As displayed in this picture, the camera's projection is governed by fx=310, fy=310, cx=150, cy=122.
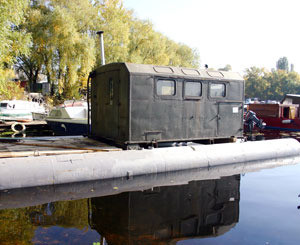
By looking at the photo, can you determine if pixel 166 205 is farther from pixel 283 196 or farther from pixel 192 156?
pixel 283 196

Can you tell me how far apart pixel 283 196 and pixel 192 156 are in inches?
109

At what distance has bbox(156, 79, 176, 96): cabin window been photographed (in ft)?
30.7

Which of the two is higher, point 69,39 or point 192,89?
point 69,39

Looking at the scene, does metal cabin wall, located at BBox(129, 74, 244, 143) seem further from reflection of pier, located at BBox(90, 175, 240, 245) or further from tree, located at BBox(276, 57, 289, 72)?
tree, located at BBox(276, 57, 289, 72)

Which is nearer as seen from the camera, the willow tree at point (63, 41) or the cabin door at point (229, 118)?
the cabin door at point (229, 118)

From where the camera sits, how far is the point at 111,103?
9609 mm

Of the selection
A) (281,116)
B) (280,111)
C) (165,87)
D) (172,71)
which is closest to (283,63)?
(280,111)

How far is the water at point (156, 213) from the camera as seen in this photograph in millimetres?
5633

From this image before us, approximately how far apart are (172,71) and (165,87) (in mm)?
565

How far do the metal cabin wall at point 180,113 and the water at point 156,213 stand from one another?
1381 millimetres

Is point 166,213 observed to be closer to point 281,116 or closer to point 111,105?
point 111,105

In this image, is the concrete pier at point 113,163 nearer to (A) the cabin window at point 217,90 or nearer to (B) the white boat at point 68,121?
(A) the cabin window at point 217,90

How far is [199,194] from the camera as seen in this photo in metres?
8.16

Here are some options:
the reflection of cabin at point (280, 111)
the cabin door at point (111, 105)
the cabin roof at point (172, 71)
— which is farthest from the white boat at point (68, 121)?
the reflection of cabin at point (280, 111)
